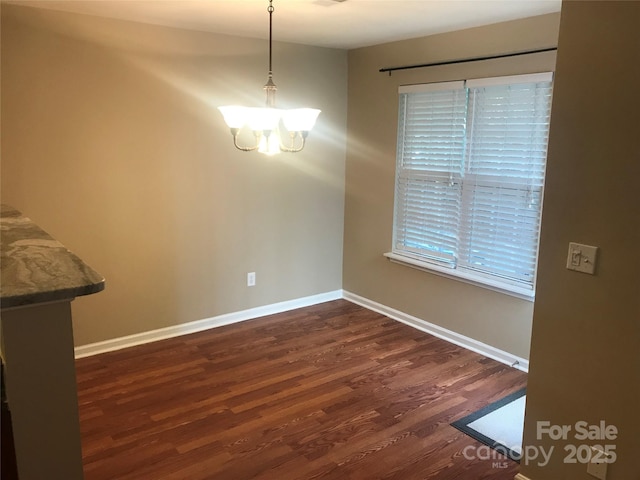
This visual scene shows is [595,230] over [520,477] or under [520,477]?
over

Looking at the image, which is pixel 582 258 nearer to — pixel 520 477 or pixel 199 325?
pixel 520 477

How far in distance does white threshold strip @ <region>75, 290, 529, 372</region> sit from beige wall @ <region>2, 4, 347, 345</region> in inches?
2.7

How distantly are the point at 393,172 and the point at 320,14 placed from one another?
1.55 meters

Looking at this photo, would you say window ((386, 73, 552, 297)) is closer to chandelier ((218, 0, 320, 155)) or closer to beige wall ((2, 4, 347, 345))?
beige wall ((2, 4, 347, 345))

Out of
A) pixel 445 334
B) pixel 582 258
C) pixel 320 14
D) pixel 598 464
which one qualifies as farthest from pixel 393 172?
pixel 598 464

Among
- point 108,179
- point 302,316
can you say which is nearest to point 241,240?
point 302,316

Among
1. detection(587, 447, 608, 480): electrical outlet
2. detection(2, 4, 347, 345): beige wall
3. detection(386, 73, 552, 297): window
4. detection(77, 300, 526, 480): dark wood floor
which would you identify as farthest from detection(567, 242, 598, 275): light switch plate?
detection(2, 4, 347, 345): beige wall

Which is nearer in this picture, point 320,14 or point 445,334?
point 320,14

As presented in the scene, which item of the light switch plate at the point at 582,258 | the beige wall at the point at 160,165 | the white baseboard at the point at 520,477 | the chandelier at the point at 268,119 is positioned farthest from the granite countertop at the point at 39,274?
the white baseboard at the point at 520,477

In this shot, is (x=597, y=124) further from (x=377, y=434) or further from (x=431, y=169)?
(x=431, y=169)

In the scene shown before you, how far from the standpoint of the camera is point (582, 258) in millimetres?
2055

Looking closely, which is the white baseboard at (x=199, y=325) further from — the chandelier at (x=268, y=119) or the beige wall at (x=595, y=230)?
the beige wall at (x=595, y=230)

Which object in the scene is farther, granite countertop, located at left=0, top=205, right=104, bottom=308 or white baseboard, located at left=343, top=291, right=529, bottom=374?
white baseboard, located at left=343, top=291, right=529, bottom=374

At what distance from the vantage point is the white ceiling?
10.1ft
